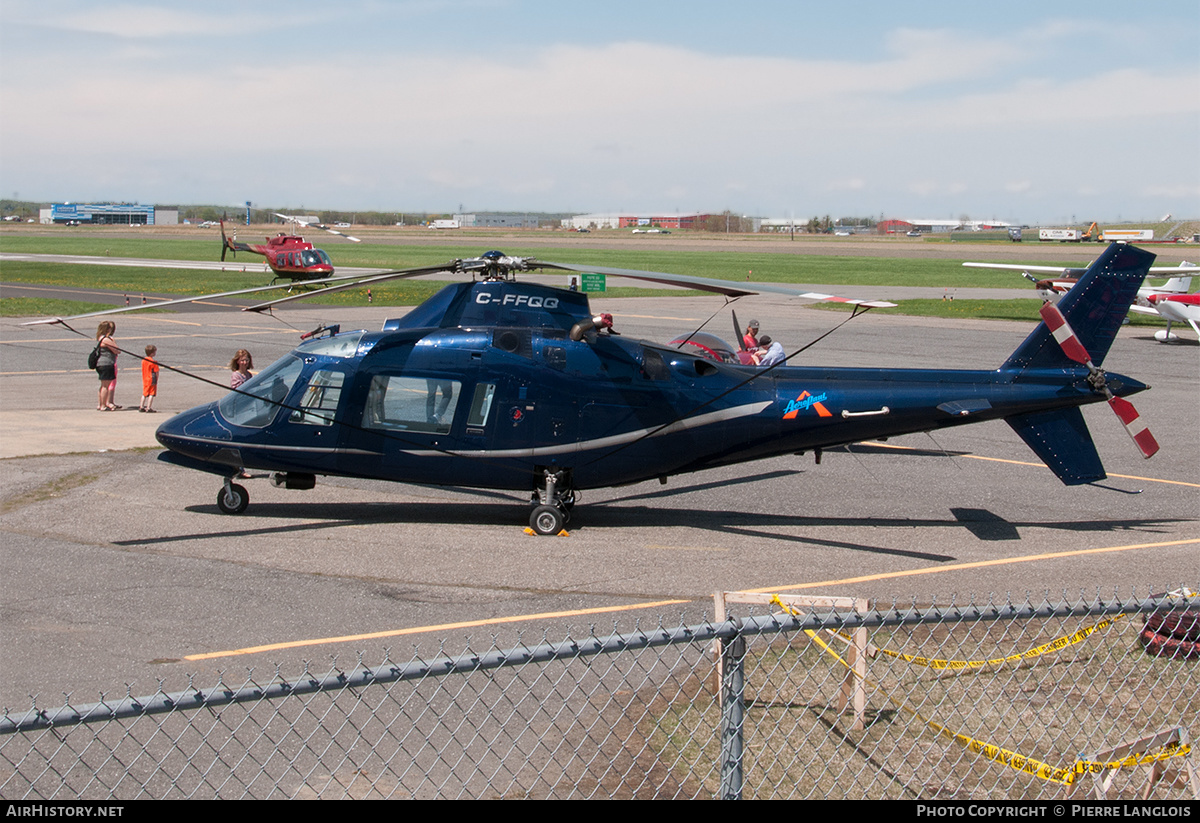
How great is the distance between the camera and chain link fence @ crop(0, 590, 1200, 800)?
6.50 metres

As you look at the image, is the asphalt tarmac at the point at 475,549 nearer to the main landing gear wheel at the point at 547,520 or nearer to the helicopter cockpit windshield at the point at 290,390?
the main landing gear wheel at the point at 547,520

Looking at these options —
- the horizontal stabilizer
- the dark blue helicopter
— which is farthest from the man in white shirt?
the horizontal stabilizer

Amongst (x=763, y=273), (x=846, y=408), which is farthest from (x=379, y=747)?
(x=763, y=273)

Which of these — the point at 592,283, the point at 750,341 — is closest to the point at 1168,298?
the point at 750,341

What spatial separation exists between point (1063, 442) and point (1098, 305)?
179 cm

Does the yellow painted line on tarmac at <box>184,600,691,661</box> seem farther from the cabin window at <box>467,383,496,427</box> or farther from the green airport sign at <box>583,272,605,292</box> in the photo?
the green airport sign at <box>583,272,605,292</box>

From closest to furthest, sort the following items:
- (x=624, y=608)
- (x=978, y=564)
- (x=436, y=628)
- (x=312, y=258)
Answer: (x=436, y=628), (x=624, y=608), (x=978, y=564), (x=312, y=258)

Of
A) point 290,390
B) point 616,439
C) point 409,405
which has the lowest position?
point 616,439

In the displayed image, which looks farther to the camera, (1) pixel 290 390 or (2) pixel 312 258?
(2) pixel 312 258

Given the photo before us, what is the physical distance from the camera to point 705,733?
7.71 meters

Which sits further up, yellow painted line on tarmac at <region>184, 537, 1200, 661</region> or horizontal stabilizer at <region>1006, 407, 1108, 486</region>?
horizontal stabilizer at <region>1006, 407, 1108, 486</region>

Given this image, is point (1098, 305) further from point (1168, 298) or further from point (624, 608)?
point (1168, 298)

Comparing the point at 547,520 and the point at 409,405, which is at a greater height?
the point at 409,405

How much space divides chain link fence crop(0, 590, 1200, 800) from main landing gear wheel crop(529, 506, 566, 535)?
13.1ft
